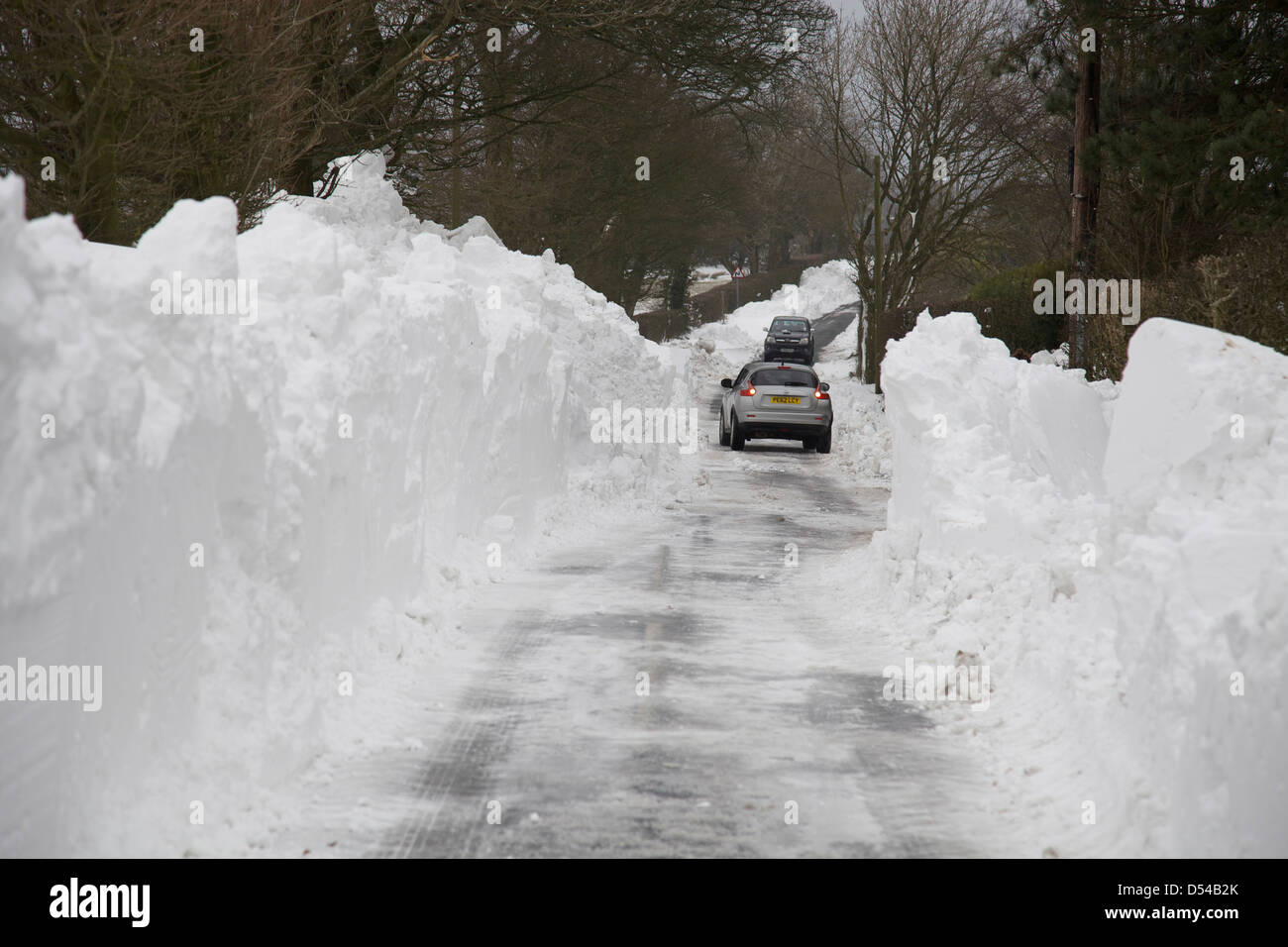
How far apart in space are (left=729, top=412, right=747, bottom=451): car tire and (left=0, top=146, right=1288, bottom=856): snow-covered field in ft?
44.3

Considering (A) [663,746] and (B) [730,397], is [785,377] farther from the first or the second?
(A) [663,746]

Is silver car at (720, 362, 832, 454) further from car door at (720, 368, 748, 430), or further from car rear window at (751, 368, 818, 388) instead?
car door at (720, 368, 748, 430)

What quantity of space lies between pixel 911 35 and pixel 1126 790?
3830 cm

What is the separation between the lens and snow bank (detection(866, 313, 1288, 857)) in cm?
494

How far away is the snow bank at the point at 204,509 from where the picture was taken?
4.45 m

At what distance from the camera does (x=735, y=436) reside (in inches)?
1039

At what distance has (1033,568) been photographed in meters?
8.93

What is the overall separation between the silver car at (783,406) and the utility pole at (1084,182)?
4969 millimetres

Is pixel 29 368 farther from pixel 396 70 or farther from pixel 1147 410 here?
pixel 396 70

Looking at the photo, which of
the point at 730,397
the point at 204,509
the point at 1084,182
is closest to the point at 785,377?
the point at 730,397

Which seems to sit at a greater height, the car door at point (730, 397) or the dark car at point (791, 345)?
the dark car at point (791, 345)

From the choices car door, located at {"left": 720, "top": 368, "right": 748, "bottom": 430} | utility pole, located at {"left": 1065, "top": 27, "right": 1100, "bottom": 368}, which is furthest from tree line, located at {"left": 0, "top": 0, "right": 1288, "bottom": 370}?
car door, located at {"left": 720, "top": 368, "right": 748, "bottom": 430}

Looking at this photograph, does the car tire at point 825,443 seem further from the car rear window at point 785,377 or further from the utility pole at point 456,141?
the utility pole at point 456,141

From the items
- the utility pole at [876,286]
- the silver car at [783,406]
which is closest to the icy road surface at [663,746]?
Answer: the silver car at [783,406]
